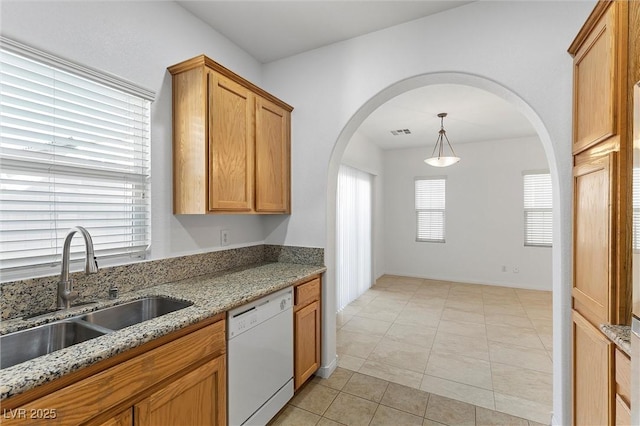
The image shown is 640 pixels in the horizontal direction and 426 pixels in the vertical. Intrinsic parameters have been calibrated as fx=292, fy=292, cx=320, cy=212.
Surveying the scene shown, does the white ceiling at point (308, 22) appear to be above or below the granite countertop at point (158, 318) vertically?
above

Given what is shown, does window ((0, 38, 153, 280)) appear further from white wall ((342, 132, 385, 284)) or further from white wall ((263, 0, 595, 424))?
white wall ((342, 132, 385, 284))

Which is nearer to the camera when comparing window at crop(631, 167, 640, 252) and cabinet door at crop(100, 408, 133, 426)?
window at crop(631, 167, 640, 252)

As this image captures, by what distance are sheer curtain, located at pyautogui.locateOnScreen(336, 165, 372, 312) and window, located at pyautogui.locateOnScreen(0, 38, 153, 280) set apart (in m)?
2.69

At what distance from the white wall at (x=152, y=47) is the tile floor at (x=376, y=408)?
138 cm

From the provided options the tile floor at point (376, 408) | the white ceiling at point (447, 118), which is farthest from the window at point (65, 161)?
the white ceiling at point (447, 118)

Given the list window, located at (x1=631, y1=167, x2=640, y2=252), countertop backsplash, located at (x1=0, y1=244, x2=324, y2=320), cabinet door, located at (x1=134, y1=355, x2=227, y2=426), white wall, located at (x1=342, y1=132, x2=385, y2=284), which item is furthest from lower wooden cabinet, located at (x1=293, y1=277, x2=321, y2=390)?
white wall, located at (x1=342, y1=132, x2=385, y2=284)

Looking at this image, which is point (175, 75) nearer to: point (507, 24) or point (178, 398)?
point (178, 398)

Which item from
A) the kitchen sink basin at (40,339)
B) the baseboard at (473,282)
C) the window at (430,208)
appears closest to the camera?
the kitchen sink basin at (40,339)

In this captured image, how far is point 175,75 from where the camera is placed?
80.4 inches

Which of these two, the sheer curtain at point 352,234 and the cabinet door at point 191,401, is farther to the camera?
the sheer curtain at point 352,234

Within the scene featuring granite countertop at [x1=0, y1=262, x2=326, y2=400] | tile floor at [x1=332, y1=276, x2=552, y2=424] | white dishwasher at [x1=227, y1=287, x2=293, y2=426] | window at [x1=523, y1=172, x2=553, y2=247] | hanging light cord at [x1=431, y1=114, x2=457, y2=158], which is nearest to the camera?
granite countertop at [x1=0, y1=262, x2=326, y2=400]

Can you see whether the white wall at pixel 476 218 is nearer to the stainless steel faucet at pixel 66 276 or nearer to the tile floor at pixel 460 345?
the tile floor at pixel 460 345

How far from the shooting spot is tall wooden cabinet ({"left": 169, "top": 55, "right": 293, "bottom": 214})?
1.93 metres

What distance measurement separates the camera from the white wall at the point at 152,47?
146 centimetres
